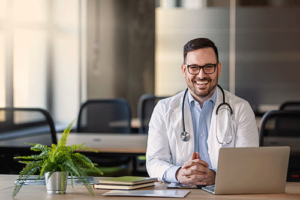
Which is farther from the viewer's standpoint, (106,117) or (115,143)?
(106,117)

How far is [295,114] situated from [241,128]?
32 centimetres

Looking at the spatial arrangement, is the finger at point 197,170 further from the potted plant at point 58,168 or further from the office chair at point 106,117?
the office chair at point 106,117

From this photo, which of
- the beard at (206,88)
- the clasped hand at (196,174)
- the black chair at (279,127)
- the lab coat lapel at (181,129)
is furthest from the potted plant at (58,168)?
the black chair at (279,127)

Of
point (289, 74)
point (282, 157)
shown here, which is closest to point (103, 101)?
point (282, 157)

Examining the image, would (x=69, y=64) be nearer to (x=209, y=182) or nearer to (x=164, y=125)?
(x=164, y=125)

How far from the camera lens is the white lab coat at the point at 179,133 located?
1861mm

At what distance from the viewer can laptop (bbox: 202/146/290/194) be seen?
1.33 m

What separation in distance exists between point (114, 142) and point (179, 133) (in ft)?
3.10

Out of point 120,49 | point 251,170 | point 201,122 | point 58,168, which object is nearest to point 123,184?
point 58,168

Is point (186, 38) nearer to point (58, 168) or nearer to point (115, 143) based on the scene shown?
point (115, 143)

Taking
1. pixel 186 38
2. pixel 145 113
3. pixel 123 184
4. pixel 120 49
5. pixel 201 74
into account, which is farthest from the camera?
pixel 186 38

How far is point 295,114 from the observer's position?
1986mm

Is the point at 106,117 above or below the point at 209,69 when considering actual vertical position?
below

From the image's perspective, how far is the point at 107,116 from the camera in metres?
Result: 3.46
